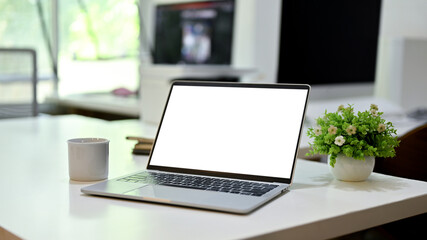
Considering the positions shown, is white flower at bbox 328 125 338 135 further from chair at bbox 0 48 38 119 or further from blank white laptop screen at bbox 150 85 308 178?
chair at bbox 0 48 38 119

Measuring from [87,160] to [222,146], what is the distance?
0.91ft

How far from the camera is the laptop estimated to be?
1.06m

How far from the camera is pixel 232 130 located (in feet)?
3.98

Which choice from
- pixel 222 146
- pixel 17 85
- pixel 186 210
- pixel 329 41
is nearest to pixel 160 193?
pixel 186 210

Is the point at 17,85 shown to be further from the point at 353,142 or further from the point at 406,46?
the point at 353,142

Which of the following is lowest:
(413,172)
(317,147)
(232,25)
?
(413,172)

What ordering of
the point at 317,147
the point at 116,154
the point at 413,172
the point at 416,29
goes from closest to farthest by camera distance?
the point at 317,147 < the point at 116,154 < the point at 413,172 < the point at 416,29

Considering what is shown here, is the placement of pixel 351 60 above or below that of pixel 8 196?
above

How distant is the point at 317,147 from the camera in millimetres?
1211

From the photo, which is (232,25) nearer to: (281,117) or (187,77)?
(187,77)

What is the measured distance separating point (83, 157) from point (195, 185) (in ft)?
0.82

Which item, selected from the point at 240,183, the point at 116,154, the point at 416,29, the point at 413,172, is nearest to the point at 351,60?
the point at 416,29

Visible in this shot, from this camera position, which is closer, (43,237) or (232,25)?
(43,237)

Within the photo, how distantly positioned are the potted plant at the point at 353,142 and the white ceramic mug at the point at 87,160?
0.45 metres
